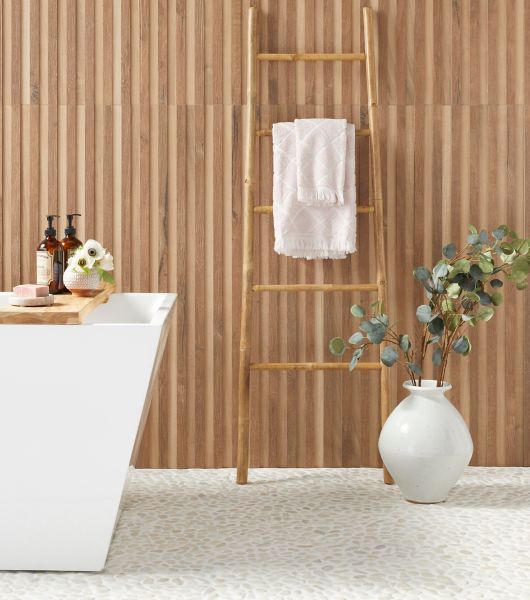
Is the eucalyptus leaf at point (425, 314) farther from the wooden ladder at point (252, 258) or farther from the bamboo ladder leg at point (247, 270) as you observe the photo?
the bamboo ladder leg at point (247, 270)

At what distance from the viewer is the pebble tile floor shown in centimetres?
200

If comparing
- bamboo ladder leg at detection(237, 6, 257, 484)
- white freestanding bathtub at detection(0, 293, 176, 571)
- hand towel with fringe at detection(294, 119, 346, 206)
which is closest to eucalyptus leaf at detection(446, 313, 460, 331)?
hand towel with fringe at detection(294, 119, 346, 206)

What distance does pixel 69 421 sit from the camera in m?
1.90

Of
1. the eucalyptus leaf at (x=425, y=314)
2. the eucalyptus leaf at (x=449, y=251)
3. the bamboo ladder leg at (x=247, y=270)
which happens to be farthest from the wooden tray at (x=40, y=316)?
the eucalyptus leaf at (x=449, y=251)

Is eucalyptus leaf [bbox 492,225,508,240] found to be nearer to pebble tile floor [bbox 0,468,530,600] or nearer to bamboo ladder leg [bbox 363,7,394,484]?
bamboo ladder leg [bbox 363,7,394,484]

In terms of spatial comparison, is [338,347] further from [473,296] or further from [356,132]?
[356,132]

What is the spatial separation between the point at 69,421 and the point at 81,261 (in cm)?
Answer: 70

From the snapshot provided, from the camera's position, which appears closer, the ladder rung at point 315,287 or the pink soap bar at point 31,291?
the pink soap bar at point 31,291

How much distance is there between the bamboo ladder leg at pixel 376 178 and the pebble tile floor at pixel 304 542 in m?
0.36

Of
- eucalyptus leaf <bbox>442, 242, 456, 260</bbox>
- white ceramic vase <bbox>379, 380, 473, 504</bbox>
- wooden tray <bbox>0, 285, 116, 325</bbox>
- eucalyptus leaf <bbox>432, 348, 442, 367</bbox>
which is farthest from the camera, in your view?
eucalyptus leaf <bbox>442, 242, 456, 260</bbox>

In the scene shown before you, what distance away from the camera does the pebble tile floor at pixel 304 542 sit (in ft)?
6.57

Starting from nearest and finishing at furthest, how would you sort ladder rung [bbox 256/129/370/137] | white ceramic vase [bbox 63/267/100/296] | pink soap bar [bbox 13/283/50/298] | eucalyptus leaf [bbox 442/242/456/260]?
1. pink soap bar [bbox 13/283/50/298]
2. white ceramic vase [bbox 63/267/100/296]
3. eucalyptus leaf [bbox 442/242/456/260]
4. ladder rung [bbox 256/129/370/137]

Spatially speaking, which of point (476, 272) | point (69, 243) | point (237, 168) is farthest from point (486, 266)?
point (69, 243)

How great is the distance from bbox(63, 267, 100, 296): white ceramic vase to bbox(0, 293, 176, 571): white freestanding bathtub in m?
0.52
